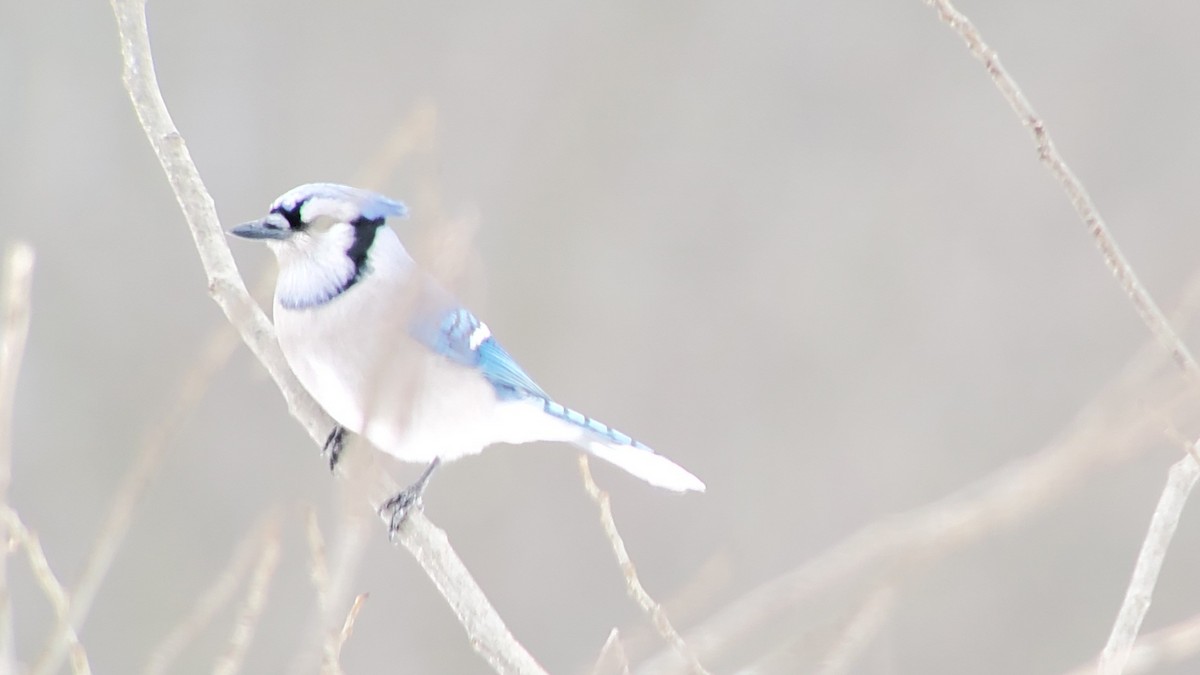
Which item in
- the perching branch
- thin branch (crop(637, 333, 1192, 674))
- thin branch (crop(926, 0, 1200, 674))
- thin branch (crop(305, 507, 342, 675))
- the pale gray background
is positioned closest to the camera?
thin branch (crop(637, 333, 1192, 674))

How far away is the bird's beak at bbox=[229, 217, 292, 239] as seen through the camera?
1.21 meters

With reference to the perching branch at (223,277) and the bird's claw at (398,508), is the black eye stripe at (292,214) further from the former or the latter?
the bird's claw at (398,508)

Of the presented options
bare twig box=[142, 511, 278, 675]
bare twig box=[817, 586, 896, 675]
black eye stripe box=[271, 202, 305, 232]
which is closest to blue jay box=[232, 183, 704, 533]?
black eye stripe box=[271, 202, 305, 232]

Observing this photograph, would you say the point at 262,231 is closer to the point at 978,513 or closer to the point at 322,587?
the point at 322,587

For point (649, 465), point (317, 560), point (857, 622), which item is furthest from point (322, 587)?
point (649, 465)

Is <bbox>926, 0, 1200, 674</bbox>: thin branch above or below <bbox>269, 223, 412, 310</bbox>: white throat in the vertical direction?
below

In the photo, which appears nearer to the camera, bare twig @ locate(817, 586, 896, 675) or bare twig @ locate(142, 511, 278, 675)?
bare twig @ locate(817, 586, 896, 675)

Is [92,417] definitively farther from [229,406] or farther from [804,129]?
[804,129]

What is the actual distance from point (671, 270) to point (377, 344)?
172 centimetres

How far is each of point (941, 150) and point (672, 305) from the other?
686 millimetres

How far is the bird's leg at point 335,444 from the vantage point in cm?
126

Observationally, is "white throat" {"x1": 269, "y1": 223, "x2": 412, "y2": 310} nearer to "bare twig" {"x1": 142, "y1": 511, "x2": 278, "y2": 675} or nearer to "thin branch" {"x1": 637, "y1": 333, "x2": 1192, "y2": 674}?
"bare twig" {"x1": 142, "y1": 511, "x2": 278, "y2": 675}

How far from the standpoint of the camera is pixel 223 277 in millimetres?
1045

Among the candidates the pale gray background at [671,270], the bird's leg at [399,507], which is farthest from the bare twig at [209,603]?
the pale gray background at [671,270]
